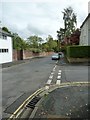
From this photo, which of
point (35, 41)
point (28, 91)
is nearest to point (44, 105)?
point (28, 91)

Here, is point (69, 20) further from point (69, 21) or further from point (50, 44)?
point (50, 44)

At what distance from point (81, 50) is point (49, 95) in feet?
78.3

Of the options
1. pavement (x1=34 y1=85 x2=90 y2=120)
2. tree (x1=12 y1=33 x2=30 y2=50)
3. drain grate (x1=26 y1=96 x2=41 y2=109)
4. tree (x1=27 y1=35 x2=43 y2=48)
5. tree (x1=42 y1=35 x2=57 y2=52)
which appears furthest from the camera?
tree (x1=42 y1=35 x2=57 y2=52)

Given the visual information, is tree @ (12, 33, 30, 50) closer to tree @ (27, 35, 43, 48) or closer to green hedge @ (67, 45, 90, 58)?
tree @ (27, 35, 43, 48)

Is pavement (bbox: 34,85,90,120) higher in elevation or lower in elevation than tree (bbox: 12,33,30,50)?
lower

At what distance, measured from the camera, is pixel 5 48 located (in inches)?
1486

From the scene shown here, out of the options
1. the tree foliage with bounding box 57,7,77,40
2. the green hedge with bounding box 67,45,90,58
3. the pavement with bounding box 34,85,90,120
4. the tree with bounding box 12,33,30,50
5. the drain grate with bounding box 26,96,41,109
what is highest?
the tree foliage with bounding box 57,7,77,40

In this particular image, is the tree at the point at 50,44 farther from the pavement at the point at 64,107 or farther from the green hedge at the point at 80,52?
the pavement at the point at 64,107

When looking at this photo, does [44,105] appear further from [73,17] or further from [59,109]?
[73,17]

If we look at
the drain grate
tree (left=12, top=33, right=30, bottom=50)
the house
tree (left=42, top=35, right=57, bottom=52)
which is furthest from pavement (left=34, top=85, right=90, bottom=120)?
tree (left=42, top=35, right=57, bottom=52)

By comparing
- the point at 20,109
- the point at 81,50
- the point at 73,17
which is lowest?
the point at 20,109

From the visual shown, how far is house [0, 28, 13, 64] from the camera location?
117ft

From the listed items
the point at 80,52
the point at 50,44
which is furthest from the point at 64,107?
the point at 50,44

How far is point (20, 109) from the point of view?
7184 millimetres
